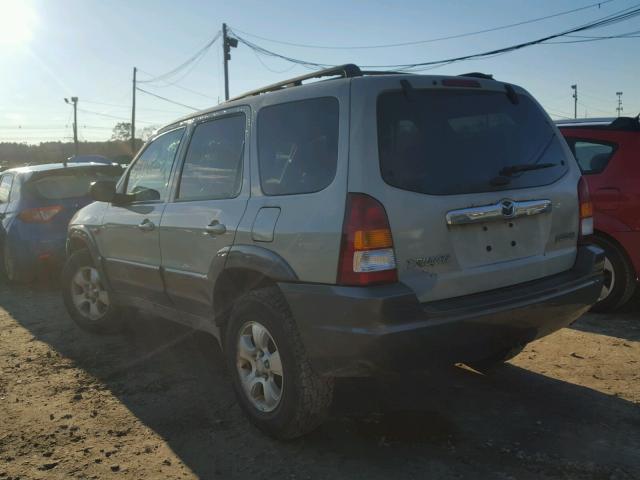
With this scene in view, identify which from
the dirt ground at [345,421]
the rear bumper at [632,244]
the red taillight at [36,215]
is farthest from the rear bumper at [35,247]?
the rear bumper at [632,244]

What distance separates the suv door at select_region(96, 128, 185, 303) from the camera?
422 centimetres

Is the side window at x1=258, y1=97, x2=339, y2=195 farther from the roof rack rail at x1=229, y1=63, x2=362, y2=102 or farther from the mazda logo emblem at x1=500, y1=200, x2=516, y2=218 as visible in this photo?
the mazda logo emblem at x1=500, y1=200, x2=516, y2=218

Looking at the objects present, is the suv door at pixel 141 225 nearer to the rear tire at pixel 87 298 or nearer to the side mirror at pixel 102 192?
the side mirror at pixel 102 192

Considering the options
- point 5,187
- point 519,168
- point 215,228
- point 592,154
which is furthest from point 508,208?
point 5,187

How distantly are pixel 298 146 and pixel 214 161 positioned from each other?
0.85 metres

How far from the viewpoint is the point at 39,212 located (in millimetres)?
7250

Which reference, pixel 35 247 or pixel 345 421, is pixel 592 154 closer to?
pixel 345 421

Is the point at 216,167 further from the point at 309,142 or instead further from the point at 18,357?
the point at 18,357

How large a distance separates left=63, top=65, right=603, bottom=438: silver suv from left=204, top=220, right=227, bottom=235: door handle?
0.07ft

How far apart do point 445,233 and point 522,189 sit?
595 mm

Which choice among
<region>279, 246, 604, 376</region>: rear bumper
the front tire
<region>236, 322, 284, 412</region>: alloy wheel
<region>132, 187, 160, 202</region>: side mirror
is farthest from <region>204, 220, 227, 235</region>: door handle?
<region>132, 187, 160, 202</region>: side mirror

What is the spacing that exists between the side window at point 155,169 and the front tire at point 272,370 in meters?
1.37

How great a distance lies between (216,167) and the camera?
12.2ft

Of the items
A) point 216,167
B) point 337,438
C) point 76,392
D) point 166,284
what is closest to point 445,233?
point 337,438
